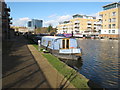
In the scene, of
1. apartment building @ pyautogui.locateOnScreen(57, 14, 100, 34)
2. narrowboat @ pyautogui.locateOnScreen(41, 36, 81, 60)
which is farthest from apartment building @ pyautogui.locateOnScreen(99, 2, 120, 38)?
narrowboat @ pyautogui.locateOnScreen(41, 36, 81, 60)

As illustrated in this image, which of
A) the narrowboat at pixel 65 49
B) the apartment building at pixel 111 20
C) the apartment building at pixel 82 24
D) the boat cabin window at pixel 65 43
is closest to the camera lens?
the narrowboat at pixel 65 49

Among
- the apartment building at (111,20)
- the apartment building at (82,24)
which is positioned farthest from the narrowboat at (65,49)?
the apartment building at (82,24)

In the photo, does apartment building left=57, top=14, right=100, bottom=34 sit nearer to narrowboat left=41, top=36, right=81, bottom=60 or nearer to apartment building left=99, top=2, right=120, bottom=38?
apartment building left=99, top=2, right=120, bottom=38

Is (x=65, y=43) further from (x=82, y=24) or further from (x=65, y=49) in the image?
(x=82, y=24)

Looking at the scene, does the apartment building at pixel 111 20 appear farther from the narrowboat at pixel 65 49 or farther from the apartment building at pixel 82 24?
the narrowboat at pixel 65 49

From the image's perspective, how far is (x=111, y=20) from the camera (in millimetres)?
71750

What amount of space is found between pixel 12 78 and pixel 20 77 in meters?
0.40

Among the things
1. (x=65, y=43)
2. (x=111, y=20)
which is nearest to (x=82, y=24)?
(x=111, y=20)

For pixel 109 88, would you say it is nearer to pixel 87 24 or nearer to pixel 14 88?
pixel 14 88

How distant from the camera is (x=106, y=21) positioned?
245 ft

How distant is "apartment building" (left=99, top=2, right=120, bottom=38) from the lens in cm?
6862

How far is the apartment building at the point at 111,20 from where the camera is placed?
225ft

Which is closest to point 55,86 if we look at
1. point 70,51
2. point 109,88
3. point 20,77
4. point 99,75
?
point 20,77

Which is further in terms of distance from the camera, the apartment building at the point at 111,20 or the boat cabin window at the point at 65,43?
the apartment building at the point at 111,20
